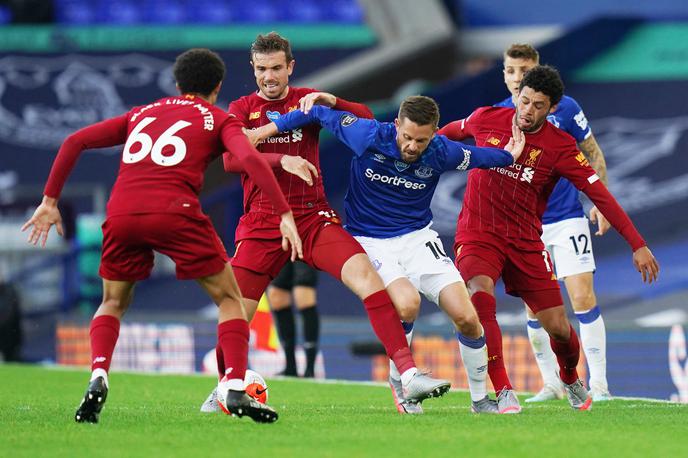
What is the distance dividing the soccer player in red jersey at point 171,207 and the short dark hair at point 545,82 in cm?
189

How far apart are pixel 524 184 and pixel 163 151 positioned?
7.79 ft

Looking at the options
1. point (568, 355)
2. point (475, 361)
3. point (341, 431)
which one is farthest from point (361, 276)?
point (568, 355)

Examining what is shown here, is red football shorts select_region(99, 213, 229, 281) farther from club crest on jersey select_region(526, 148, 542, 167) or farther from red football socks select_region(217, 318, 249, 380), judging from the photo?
club crest on jersey select_region(526, 148, 542, 167)

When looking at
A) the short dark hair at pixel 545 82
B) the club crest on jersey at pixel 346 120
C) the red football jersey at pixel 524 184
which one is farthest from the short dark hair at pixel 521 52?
the club crest on jersey at pixel 346 120

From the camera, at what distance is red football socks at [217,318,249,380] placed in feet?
22.4

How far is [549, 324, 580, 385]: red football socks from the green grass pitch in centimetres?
24

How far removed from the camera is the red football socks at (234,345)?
269 inches

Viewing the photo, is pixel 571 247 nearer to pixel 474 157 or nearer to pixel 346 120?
pixel 474 157

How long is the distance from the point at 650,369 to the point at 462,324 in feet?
21.0

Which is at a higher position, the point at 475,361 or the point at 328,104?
the point at 328,104

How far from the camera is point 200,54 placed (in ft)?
23.0

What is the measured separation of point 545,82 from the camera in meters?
7.88

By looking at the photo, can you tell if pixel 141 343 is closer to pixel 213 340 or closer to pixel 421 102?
pixel 213 340

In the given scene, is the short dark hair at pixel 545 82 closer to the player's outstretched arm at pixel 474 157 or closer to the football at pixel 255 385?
the player's outstretched arm at pixel 474 157
